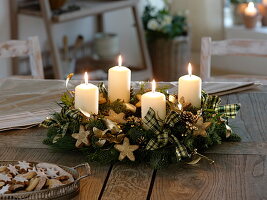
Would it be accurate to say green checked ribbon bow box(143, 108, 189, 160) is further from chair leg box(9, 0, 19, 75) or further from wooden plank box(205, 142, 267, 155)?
chair leg box(9, 0, 19, 75)

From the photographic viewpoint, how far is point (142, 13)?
4.79m

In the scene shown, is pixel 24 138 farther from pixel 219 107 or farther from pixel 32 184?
pixel 219 107

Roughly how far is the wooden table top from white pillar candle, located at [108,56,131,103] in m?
0.22

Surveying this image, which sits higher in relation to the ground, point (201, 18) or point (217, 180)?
point (201, 18)

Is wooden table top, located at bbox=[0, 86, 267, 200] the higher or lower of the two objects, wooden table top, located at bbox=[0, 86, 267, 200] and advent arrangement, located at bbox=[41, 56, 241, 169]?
the lower

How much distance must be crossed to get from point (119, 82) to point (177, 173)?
1.14 feet

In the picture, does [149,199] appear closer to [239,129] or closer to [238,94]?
[239,129]

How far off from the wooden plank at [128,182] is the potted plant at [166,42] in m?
2.91

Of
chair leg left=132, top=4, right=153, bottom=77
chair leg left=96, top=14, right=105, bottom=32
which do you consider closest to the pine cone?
chair leg left=132, top=4, right=153, bottom=77

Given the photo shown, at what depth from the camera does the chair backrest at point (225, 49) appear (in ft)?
8.36

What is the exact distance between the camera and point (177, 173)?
59.0 inches

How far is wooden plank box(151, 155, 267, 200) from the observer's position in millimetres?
1386

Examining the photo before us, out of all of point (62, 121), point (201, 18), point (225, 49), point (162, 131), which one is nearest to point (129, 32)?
point (201, 18)

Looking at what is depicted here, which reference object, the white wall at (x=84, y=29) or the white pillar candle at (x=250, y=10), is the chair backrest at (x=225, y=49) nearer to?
the white wall at (x=84, y=29)
